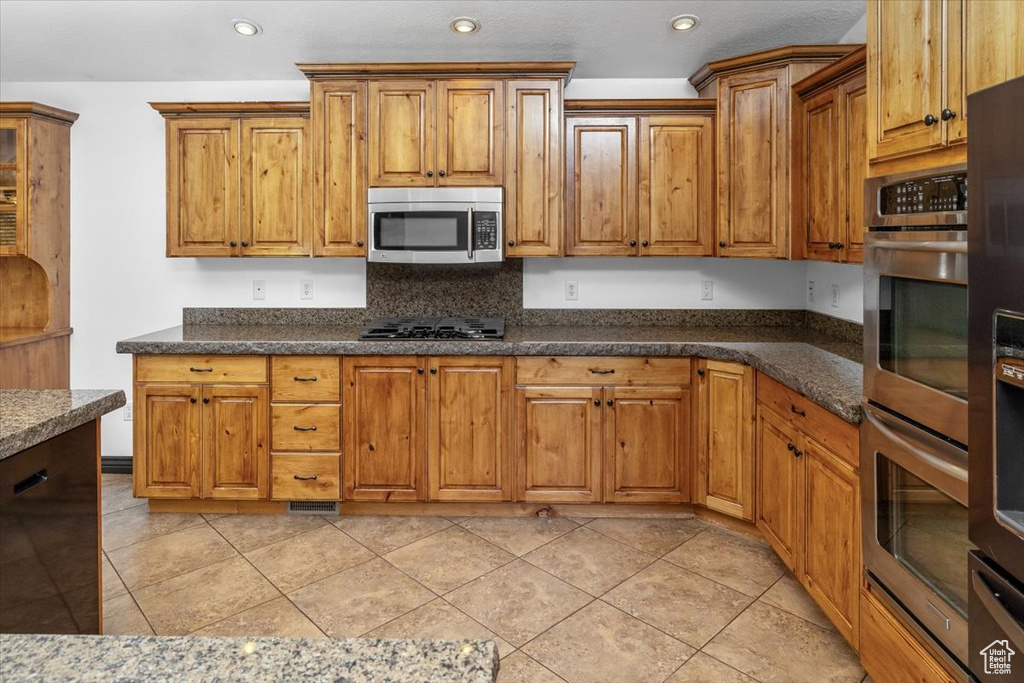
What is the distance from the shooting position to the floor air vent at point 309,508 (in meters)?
3.47

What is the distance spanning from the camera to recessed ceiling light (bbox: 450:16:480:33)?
10.0 ft

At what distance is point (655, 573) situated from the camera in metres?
2.80

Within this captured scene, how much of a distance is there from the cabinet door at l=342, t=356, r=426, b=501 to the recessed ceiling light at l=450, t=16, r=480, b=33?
1.57m

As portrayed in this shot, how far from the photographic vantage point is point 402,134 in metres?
3.52

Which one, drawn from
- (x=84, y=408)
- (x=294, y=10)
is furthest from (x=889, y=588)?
(x=294, y=10)

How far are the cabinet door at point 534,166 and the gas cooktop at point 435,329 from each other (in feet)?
1.35

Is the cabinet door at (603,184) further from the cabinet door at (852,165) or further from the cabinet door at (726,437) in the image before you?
the cabinet door at (852,165)

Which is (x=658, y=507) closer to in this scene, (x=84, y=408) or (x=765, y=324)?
(x=765, y=324)

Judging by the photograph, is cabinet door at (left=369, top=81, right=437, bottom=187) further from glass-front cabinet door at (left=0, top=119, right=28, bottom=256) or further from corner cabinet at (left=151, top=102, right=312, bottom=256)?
glass-front cabinet door at (left=0, top=119, right=28, bottom=256)

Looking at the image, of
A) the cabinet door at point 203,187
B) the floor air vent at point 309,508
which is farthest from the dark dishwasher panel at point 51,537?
the cabinet door at point 203,187

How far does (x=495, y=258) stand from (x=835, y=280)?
1.74 meters

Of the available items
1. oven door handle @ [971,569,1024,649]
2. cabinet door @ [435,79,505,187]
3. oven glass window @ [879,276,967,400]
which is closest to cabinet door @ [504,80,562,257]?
cabinet door @ [435,79,505,187]

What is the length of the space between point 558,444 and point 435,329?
34.2 inches

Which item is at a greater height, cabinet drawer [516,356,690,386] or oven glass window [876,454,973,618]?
cabinet drawer [516,356,690,386]
